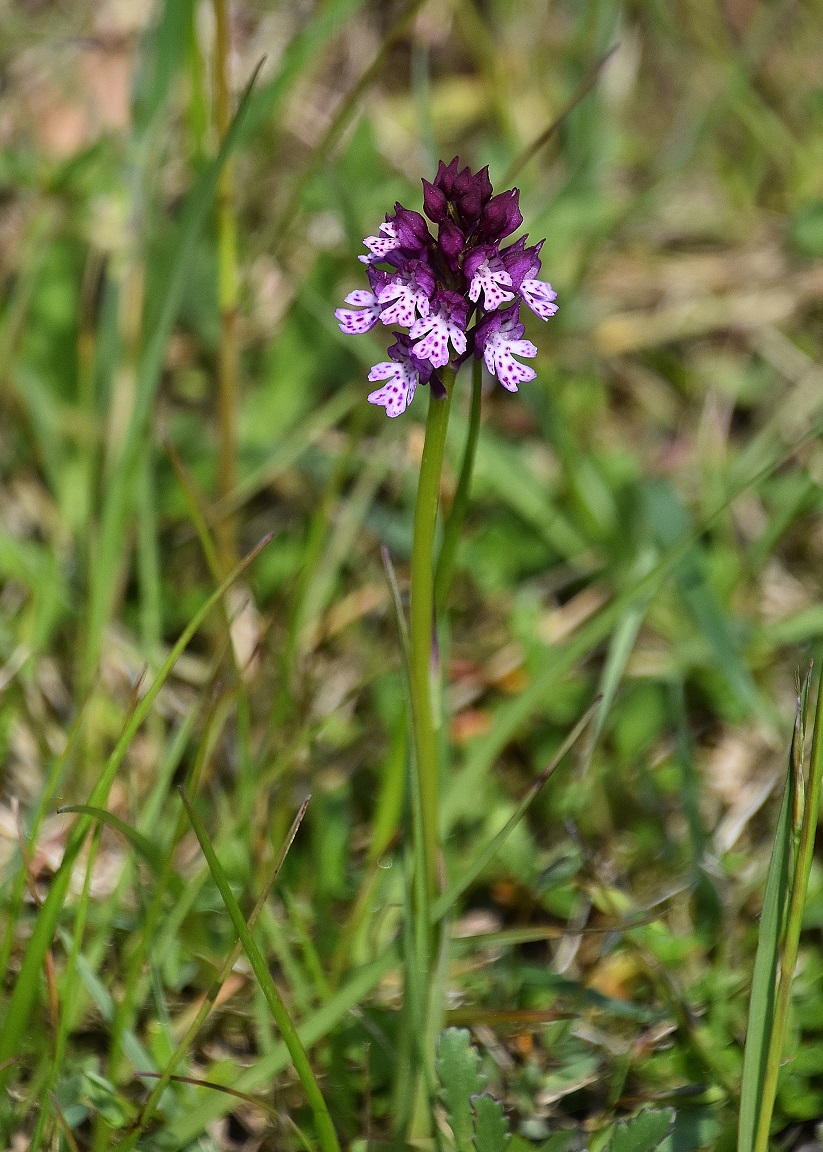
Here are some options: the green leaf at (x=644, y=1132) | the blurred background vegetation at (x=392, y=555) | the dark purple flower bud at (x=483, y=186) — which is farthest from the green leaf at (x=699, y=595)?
the dark purple flower bud at (x=483, y=186)

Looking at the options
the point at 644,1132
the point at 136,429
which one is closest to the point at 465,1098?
the point at 644,1132

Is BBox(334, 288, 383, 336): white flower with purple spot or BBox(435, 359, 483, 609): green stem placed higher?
BBox(334, 288, 383, 336): white flower with purple spot

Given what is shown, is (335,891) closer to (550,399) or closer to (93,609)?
(93,609)

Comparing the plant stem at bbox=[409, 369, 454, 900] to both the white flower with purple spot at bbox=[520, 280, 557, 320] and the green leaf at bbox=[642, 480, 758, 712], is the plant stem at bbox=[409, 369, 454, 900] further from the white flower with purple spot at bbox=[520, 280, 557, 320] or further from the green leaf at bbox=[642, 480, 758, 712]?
the green leaf at bbox=[642, 480, 758, 712]

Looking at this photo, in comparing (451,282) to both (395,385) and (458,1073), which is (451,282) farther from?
(458,1073)

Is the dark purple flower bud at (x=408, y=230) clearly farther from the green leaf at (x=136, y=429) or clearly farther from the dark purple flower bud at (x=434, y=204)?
the green leaf at (x=136, y=429)

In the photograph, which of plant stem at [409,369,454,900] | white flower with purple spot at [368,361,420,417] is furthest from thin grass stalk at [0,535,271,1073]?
white flower with purple spot at [368,361,420,417]
